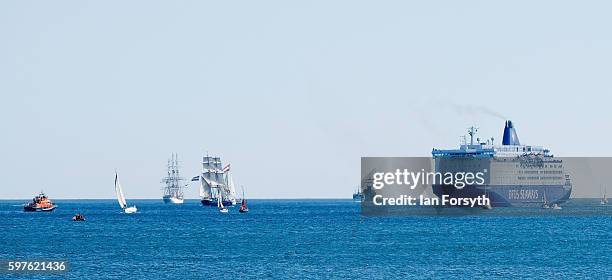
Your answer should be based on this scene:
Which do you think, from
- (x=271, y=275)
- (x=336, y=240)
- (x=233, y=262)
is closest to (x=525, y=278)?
(x=271, y=275)

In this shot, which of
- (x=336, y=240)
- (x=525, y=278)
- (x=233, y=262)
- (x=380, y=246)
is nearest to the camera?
(x=525, y=278)

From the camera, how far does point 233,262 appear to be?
98188mm

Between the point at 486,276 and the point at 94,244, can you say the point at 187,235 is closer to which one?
the point at 94,244

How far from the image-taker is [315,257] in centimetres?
10231

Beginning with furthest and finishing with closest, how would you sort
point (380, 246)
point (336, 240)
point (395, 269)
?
1. point (336, 240)
2. point (380, 246)
3. point (395, 269)

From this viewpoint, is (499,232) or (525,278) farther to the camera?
(499,232)

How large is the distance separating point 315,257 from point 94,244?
95.2 feet

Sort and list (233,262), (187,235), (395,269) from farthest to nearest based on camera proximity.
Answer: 1. (187,235)
2. (233,262)
3. (395,269)

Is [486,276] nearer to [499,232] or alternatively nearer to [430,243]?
[430,243]

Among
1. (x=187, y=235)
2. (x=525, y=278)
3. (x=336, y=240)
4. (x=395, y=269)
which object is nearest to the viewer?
(x=525, y=278)

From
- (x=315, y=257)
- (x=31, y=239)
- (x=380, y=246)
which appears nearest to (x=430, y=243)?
(x=380, y=246)

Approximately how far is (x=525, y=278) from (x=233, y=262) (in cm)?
2377

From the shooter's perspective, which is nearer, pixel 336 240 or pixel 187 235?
pixel 336 240

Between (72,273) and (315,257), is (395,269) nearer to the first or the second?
(315,257)
